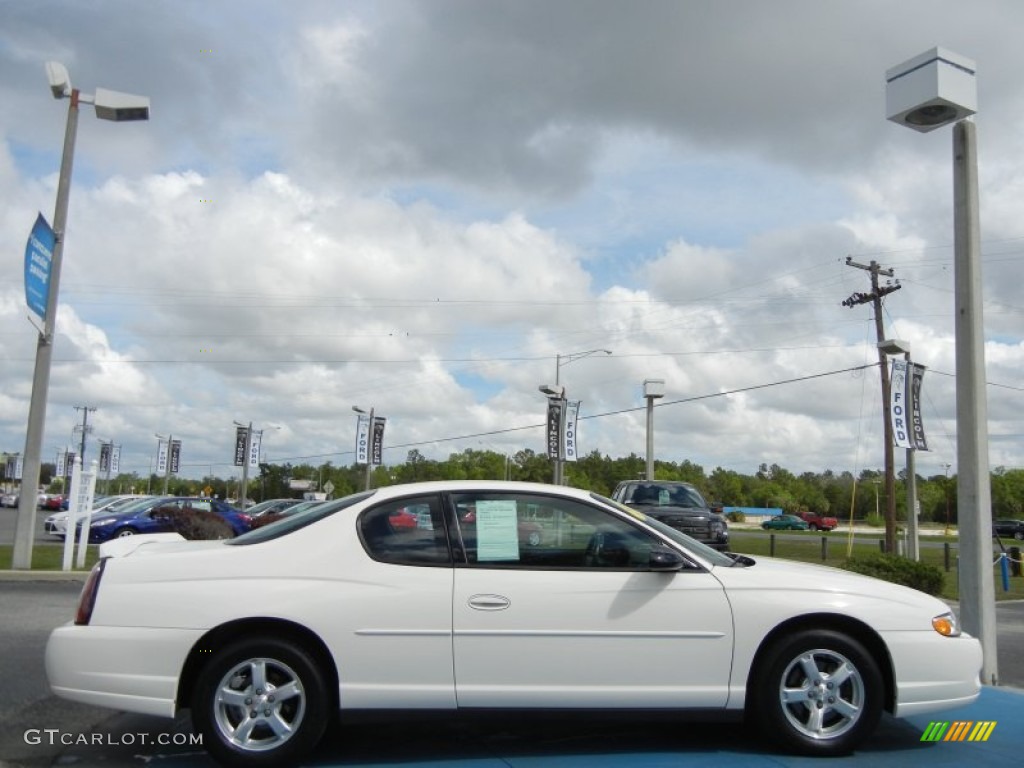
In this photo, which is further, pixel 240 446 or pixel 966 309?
pixel 240 446

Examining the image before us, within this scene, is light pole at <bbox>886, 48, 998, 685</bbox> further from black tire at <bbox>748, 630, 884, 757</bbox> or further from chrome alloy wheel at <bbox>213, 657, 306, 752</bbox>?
chrome alloy wheel at <bbox>213, 657, 306, 752</bbox>

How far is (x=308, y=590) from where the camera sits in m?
4.75

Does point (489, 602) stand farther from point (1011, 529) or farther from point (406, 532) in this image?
point (1011, 529)

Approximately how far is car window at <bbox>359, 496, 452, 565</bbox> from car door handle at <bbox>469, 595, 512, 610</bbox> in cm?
25

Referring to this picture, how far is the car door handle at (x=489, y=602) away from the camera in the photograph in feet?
15.6

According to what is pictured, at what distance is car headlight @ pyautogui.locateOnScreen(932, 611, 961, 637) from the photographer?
5.05 metres

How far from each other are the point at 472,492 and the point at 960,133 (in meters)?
Answer: 5.61

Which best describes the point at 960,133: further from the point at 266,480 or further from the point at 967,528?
the point at 266,480

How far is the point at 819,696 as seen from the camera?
4.92m

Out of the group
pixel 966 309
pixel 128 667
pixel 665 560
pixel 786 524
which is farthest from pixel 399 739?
pixel 786 524

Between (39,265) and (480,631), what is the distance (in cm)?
1347

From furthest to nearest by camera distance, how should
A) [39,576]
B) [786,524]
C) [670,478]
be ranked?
[670,478] < [786,524] < [39,576]

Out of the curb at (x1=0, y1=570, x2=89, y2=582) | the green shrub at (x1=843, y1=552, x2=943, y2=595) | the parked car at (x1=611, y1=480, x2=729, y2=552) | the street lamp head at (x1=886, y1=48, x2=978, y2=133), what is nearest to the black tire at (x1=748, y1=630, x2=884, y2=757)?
the street lamp head at (x1=886, y1=48, x2=978, y2=133)

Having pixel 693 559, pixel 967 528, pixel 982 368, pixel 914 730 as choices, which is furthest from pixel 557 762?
pixel 982 368
